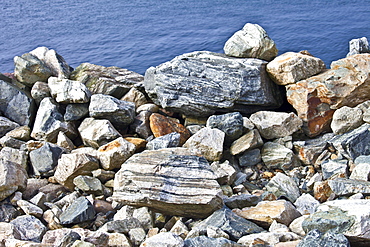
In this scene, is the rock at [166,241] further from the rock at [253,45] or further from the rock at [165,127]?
the rock at [253,45]

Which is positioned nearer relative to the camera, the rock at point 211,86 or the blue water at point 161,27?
the rock at point 211,86

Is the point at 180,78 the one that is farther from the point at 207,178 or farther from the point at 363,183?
the point at 363,183

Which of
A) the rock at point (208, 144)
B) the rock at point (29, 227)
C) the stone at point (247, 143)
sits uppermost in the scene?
the rock at point (29, 227)

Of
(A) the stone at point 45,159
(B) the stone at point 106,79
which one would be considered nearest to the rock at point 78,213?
(A) the stone at point 45,159

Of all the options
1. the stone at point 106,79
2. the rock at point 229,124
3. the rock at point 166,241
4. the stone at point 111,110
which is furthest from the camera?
the stone at point 106,79

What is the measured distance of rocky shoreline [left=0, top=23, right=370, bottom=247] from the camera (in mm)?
6910

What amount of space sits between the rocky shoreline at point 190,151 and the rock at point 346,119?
0.03 metres

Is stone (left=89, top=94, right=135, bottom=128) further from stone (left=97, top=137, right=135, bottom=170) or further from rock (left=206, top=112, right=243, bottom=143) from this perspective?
rock (left=206, top=112, right=243, bottom=143)

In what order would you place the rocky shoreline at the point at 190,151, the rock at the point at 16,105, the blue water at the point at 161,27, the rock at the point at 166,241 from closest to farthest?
the rock at the point at 166,241
the rocky shoreline at the point at 190,151
the rock at the point at 16,105
the blue water at the point at 161,27

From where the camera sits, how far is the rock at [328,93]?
34.9 feet

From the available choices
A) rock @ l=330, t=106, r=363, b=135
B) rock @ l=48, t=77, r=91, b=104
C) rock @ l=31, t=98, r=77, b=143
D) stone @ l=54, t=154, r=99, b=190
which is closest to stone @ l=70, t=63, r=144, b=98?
rock @ l=48, t=77, r=91, b=104

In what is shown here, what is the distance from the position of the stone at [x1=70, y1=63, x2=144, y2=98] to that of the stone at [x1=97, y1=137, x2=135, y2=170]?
2751mm

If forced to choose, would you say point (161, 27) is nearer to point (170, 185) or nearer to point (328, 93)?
point (328, 93)

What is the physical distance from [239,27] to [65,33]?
10737mm
